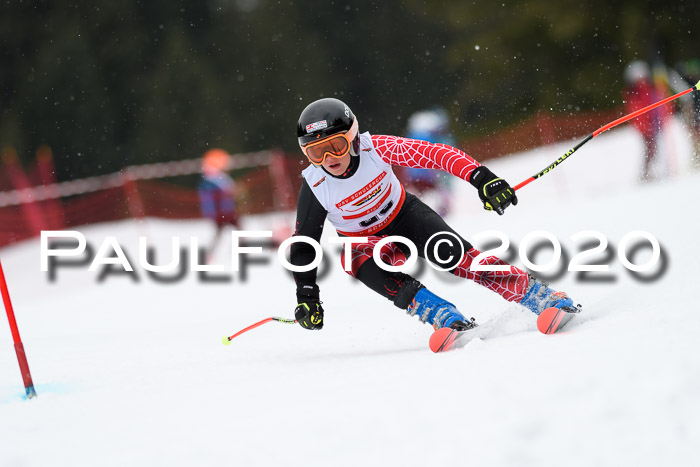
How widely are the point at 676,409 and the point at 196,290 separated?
799 cm

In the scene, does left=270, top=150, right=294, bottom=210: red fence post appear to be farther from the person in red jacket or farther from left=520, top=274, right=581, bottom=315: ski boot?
left=520, top=274, right=581, bottom=315: ski boot

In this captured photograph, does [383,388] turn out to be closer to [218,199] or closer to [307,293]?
[307,293]

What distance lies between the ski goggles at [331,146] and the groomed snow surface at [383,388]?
3.43 feet

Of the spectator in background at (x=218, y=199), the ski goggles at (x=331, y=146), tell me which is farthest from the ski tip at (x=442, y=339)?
the spectator in background at (x=218, y=199)

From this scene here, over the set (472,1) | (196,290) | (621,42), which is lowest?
(196,290)

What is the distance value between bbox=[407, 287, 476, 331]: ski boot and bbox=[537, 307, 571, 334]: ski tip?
46 centimetres

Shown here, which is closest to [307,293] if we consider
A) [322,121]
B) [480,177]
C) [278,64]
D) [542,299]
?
[322,121]

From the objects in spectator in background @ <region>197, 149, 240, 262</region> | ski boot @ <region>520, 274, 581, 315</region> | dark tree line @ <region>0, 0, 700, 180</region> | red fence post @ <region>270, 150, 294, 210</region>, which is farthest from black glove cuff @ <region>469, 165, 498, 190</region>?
dark tree line @ <region>0, 0, 700, 180</region>

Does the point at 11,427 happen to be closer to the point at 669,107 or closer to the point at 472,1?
the point at 669,107

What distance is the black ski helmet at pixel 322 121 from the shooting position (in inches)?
167

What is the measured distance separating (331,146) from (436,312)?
999 mm

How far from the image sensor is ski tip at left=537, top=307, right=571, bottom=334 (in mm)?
3902

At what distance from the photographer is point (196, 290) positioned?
395 inches

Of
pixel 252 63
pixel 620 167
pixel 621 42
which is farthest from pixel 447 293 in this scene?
pixel 252 63
